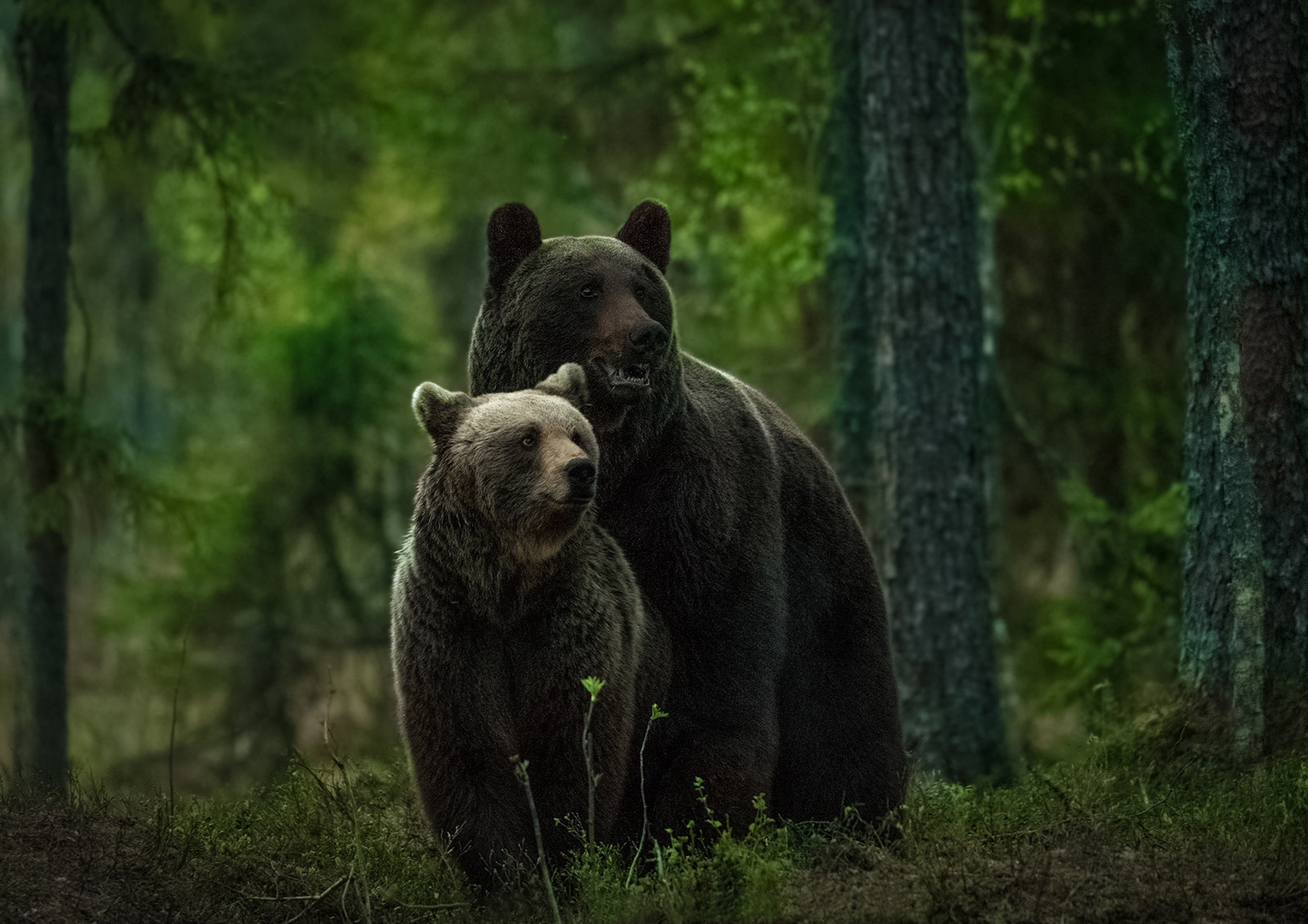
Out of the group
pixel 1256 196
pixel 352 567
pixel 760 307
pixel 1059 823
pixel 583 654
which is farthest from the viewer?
pixel 352 567

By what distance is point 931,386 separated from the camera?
9766 millimetres

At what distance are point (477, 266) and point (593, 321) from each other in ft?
46.0

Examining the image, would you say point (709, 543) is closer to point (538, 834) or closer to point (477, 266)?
point (538, 834)

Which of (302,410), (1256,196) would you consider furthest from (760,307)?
(1256,196)

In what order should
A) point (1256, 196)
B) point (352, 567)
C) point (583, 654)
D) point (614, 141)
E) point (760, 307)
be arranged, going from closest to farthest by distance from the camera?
point (583, 654), point (1256, 196), point (760, 307), point (614, 141), point (352, 567)

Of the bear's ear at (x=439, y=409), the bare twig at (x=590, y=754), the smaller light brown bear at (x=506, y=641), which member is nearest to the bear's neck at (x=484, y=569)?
the smaller light brown bear at (x=506, y=641)

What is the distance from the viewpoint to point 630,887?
500cm

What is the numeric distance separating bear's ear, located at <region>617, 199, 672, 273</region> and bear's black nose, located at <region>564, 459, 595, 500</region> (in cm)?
150

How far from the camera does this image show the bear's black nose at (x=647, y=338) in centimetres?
559

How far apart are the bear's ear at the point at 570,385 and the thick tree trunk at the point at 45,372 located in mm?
5531

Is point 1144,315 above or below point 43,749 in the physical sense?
above

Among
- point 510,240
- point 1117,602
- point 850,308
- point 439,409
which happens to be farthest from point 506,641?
point 1117,602

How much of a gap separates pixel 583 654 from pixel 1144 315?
35.3 ft

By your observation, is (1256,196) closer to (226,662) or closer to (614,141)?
(614,141)
